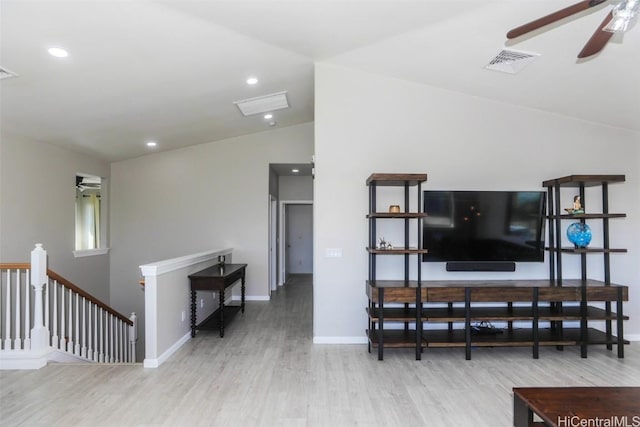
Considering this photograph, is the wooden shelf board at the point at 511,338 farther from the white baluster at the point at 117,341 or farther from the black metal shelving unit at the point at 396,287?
the white baluster at the point at 117,341

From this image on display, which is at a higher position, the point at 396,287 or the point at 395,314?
the point at 396,287

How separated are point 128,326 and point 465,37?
6.07 metres

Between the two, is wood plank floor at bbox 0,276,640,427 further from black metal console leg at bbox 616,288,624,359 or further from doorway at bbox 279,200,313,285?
doorway at bbox 279,200,313,285

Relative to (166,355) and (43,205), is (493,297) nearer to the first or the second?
(166,355)

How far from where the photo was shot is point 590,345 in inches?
159

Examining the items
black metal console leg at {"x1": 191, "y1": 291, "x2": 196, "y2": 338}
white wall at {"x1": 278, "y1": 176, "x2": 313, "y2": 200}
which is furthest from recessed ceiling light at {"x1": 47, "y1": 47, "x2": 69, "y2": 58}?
white wall at {"x1": 278, "y1": 176, "x2": 313, "y2": 200}

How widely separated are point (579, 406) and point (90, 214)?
763 cm

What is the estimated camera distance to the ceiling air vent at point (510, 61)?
324 cm

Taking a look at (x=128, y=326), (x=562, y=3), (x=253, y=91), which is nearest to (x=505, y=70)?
(x=562, y=3)

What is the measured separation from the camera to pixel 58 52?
3.08 m

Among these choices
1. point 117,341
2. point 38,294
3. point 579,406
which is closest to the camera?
point 579,406

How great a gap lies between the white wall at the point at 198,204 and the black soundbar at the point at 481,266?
371 centimetres

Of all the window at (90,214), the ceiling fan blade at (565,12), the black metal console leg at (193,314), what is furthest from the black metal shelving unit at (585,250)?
the window at (90,214)

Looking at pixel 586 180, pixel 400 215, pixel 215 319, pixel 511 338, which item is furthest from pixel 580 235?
pixel 215 319
